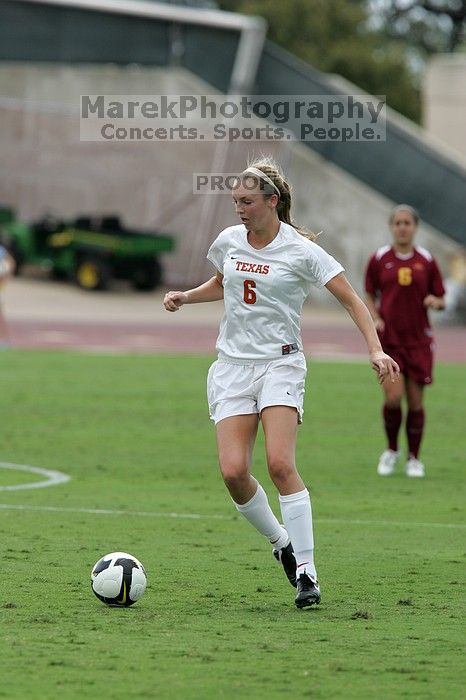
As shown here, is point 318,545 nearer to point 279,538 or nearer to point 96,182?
point 279,538

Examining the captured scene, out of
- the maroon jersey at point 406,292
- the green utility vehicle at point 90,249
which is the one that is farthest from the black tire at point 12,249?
the maroon jersey at point 406,292

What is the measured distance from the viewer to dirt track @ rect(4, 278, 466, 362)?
92.9ft

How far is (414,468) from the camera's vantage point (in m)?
13.4

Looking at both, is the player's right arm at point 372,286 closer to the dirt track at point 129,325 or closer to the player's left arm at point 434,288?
the player's left arm at point 434,288

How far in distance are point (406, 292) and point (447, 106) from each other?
32216mm

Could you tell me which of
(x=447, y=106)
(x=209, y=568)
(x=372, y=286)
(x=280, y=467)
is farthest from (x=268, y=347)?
(x=447, y=106)

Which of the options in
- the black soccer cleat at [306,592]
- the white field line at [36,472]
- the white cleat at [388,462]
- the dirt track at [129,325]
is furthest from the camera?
the dirt track at [129,325]

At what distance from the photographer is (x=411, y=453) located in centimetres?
1348

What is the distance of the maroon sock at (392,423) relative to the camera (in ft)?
43.8

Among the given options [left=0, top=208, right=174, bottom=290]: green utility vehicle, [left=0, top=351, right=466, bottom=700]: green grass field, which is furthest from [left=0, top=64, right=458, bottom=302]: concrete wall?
[left=0, top=351, right=466, bottom=700]: green grass field

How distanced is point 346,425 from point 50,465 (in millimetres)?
4605

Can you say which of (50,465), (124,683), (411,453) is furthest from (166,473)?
(124,683)

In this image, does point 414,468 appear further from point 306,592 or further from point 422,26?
point 422,26

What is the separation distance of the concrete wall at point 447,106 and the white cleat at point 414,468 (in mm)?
31274
